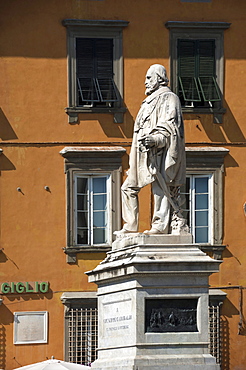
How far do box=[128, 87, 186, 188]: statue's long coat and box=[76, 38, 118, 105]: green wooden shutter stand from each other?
13513 millimetres

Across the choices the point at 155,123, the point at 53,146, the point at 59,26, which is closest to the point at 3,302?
the point at 53,146

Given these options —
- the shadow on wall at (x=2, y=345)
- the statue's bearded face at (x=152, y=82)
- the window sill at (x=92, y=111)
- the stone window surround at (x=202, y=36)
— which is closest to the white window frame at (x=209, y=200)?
the stone window surround at (x=202, y=36)

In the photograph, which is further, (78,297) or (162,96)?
(78,297)

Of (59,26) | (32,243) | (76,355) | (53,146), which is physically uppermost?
(59,26)

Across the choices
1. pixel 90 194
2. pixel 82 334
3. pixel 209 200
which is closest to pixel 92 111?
pixel 90 194

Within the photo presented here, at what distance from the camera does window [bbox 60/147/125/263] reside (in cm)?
3562

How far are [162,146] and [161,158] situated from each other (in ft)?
0.59

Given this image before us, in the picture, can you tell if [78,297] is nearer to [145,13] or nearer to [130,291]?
[145,13]

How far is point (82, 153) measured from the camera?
1403 inches

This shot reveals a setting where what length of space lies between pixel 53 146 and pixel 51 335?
14.0ft

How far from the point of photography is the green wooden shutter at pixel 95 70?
3566 cm

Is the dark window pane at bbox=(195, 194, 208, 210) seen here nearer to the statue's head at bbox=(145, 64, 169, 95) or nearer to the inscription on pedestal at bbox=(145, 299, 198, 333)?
the statue's head at bbox=(145, 64, 169, 95)

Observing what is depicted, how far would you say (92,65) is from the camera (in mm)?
35688

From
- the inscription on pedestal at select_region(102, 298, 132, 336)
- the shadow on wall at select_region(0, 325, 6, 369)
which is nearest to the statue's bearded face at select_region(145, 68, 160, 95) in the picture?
the inscription on pedestal at select_region(102, 298, 132, 336)
